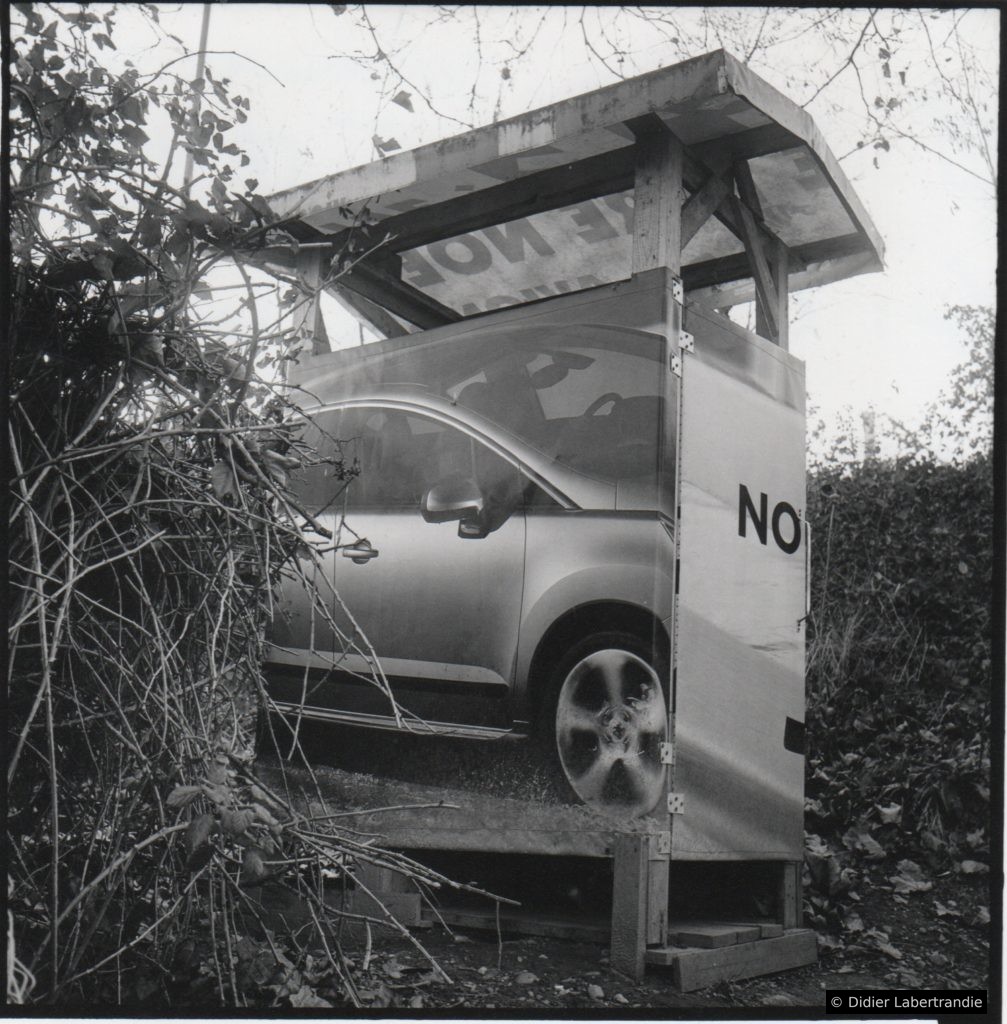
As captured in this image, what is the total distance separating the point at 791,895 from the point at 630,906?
3.26 ft

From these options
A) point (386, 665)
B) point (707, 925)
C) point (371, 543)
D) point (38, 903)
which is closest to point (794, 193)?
point (371, 543)

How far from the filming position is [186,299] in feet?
10.4

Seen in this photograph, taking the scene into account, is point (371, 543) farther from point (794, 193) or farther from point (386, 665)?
point (794, 193)

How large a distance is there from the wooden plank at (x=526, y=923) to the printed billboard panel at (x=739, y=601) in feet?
1.30

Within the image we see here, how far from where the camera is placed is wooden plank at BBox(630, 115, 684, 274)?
12.7 feet

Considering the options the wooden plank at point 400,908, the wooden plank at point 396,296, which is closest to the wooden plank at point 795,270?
the wooden plank at point 396,296

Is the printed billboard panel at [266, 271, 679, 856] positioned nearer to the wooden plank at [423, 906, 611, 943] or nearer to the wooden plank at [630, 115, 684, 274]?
the wooden plank at [630, 115, 684, 274]

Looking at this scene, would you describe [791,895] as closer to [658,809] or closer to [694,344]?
[658,809]

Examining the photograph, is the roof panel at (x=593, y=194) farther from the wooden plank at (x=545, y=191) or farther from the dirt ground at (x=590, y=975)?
the dirt ground at (x=590, y=975)

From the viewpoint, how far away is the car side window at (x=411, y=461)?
159 inches

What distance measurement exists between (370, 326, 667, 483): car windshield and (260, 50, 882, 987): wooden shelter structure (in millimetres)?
93

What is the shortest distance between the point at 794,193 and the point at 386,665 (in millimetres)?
2379

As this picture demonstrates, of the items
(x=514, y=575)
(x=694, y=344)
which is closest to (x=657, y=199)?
(x=694, y=344)

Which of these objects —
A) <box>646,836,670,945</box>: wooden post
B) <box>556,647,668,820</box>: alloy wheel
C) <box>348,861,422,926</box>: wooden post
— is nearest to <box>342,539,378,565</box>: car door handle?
<box>556,647,668,820</box>: alloy wheel
